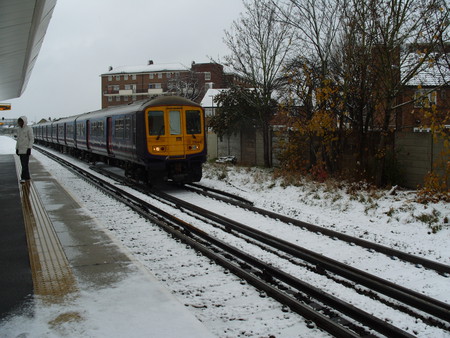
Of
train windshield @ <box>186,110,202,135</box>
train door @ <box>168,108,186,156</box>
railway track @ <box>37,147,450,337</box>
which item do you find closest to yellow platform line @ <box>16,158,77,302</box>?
railway track @ <box>37,147,450,337</box>

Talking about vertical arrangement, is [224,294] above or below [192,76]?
below

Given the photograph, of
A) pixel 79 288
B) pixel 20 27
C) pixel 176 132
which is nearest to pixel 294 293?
pixel 79 288

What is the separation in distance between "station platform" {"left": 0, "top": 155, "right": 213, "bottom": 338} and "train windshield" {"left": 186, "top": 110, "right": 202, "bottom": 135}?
6.47 m

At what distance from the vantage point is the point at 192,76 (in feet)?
216

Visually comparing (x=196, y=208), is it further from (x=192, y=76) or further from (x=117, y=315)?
(x=192, y=76)

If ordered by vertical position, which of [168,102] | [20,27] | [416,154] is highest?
[20,27]

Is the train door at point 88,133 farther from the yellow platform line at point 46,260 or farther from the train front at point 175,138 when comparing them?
the yellow platform line at point 46,260

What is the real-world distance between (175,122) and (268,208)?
15.9 feet

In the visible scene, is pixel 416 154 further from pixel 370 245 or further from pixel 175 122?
pixel 175 122

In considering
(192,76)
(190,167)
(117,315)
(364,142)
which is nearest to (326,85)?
(364,142)

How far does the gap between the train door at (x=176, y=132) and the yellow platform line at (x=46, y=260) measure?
17.7 feet

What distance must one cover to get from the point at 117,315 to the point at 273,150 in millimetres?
16964

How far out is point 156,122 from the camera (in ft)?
46.0

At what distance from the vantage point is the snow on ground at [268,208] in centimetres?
438
